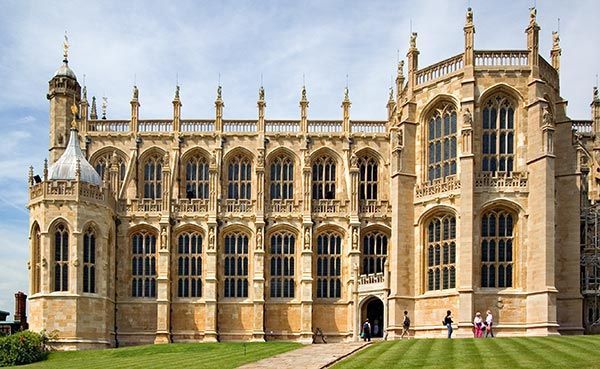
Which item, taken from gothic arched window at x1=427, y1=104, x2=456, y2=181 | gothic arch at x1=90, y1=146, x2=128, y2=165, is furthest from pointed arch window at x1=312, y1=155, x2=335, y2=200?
gothic arch at x1=90, y1=146, x2=128, y2=165

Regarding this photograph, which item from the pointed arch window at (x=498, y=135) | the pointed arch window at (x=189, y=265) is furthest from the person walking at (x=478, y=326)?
the pointed arch window at (x=189, y=265)

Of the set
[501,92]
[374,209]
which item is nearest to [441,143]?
[501,92]

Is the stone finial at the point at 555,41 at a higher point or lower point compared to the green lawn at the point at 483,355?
higher

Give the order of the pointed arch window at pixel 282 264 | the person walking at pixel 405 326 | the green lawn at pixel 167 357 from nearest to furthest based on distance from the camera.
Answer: the green lawn at pixel 167 357 → the person walking at pixel 405 326 → the pointed arch window at pixel 282 264

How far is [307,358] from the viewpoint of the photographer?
34.3m

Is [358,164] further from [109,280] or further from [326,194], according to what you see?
[109,280]

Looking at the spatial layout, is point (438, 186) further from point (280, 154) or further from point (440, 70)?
point (280, 154)

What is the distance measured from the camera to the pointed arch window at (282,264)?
58.0m

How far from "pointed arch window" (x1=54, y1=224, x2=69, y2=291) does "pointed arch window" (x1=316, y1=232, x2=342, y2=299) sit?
679 inches

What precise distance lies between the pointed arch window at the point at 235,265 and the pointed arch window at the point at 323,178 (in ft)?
21.1

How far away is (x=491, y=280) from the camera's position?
156 ft

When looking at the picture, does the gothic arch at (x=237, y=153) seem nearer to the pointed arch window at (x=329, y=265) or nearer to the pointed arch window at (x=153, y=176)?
the pointed arch window at (x=153, y=176)

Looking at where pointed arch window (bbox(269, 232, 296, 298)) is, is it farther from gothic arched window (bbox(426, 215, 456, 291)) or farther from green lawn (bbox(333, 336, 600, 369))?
green lawn (bbox(333, 336, 600, 369))

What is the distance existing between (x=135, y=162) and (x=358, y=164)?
16.4 metres
